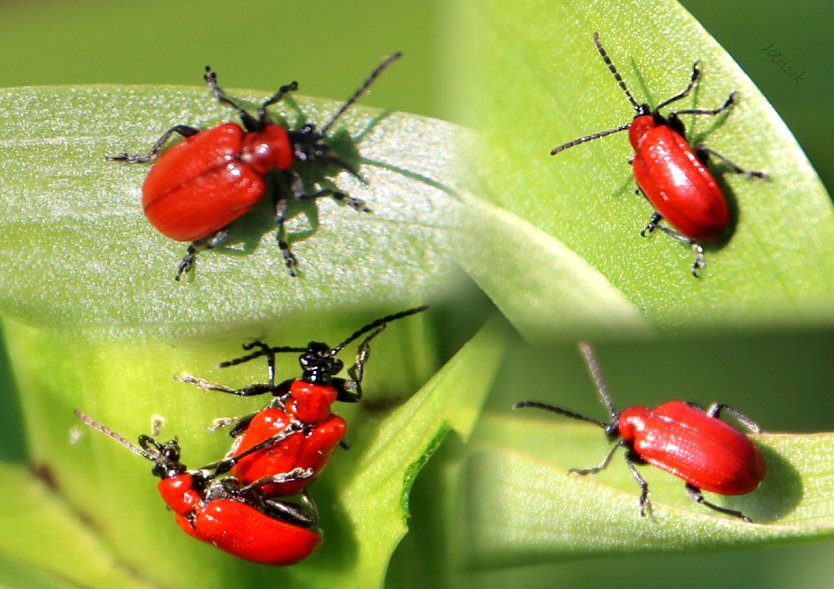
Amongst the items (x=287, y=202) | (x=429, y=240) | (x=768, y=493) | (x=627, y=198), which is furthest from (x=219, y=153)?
(x=768, y=493)

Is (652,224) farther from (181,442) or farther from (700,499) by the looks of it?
(181,442)

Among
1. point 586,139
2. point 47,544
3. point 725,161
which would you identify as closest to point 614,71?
point 586,139

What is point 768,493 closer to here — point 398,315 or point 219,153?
point 398,315

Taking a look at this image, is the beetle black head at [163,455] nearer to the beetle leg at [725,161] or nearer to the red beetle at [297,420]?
the red beetle at [297,420]

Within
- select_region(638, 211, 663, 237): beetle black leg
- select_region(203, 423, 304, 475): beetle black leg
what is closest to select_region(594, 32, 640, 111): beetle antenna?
select_region(638, 211, 663, 237): beetle black leg

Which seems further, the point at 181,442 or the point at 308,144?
the point at 308,144
